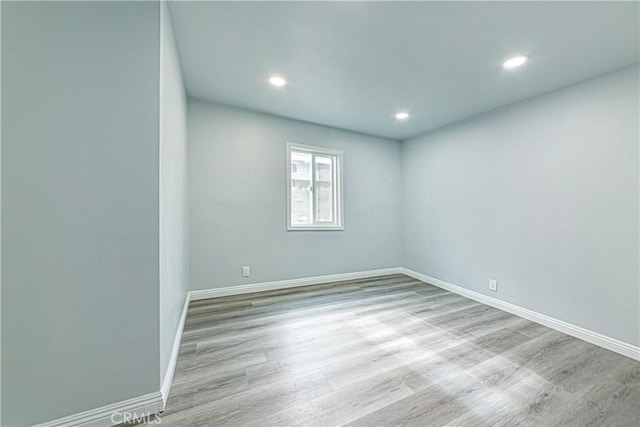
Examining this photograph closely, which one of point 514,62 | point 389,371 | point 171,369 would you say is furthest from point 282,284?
point 514,62

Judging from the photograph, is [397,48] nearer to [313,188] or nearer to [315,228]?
[313,188]

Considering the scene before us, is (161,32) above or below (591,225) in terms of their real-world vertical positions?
above

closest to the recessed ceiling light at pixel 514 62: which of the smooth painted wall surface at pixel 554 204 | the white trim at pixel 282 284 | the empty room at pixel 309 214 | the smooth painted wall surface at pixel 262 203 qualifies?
the empty room at pixel 309 214

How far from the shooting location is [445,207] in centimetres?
342

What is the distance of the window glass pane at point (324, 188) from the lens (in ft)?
12.1

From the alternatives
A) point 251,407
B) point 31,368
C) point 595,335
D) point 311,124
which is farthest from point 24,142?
point 595,335

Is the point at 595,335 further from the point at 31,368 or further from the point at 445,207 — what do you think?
the point at 31,368

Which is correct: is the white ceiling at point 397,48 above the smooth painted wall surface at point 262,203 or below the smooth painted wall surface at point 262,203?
above

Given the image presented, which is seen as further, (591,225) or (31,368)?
(591,225)

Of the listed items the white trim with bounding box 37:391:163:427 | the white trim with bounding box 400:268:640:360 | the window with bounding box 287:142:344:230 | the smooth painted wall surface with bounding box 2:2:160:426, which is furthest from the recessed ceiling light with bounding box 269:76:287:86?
the white trim with bounding box 400:268:640:360

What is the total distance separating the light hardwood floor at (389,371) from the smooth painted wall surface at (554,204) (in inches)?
16.0

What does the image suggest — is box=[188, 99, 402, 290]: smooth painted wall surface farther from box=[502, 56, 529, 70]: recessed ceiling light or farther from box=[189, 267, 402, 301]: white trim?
box=[502, 56, 529, 70]: recessed ceiling light

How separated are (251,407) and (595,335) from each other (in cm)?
292

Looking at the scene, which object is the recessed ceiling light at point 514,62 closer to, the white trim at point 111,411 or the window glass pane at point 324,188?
the window glass pane at point 324,188
